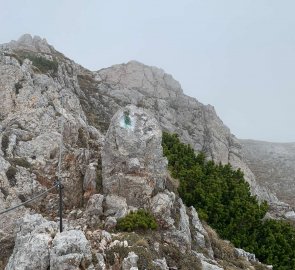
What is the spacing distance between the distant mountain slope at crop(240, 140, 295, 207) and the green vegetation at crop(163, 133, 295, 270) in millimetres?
35719

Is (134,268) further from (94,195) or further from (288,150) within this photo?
(288,150)

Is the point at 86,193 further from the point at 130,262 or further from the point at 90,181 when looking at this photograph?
the point at 130,262

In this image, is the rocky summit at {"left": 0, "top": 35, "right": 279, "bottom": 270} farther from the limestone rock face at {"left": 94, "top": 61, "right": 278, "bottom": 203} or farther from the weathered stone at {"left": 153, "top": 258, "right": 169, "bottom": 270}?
the limestone rock face at {"left": 94, "top": 61, "right": 278, "bottom": 203}

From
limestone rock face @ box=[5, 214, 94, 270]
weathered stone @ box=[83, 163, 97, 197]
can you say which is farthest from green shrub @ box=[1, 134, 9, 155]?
limestone rock face @ box=[5, 214, 94, 270]

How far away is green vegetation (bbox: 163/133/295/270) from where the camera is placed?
84.4 feet

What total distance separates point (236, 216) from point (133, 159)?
9.11 metres

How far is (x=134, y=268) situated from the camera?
14.2 meters

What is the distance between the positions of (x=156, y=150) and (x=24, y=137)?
26.6ft

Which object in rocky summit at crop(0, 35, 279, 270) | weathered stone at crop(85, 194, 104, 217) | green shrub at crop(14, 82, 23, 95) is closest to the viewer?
rocky summit at crop(0, 35, 279, 270)

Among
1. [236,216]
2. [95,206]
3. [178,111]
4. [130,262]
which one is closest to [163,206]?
[95,206]

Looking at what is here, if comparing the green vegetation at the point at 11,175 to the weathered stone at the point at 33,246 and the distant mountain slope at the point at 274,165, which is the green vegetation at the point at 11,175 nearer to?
the weathered stone at the point at 33,246

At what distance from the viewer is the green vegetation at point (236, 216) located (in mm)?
25711

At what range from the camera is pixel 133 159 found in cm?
2072

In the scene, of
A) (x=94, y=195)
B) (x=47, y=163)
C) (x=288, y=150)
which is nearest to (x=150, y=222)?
(x=94, y=195)
